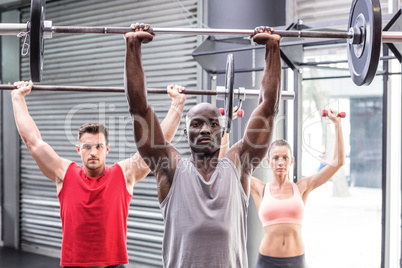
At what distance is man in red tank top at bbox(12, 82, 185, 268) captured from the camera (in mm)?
2303

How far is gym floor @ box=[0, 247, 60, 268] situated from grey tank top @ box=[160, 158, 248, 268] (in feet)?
11.6

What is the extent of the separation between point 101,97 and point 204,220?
10.9 ft

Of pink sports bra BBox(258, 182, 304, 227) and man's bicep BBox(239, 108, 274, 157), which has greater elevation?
man's bicep BBox(239, 108, 274, 157)

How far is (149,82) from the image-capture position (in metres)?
4.43

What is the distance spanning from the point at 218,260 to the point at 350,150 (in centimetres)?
251

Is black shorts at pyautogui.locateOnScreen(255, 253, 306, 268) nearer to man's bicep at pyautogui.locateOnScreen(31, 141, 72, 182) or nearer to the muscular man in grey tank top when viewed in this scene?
the muscular man in grey tank top

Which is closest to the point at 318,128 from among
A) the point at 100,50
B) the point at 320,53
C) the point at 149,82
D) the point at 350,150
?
the point at 350,150

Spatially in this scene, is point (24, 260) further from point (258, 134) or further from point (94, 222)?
point (258, 134)

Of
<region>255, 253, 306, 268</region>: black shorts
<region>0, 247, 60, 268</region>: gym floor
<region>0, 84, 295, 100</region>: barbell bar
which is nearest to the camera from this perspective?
<region>0, 84, 295, 100</region>: barbell bar

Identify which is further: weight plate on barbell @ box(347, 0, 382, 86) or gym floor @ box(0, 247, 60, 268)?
gym floor @ box(0, 247, 60, 268)

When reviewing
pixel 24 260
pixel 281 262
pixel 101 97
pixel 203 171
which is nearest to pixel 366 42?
pixel 203 171

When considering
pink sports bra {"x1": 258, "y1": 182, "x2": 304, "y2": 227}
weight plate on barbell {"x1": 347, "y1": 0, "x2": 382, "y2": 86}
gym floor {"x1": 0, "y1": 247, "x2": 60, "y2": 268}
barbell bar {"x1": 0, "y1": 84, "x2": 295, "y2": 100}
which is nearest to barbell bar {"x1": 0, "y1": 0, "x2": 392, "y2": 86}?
weight plate on barbell {"x1": 347, "y1": 0, "x2": 382, "y2": 86}

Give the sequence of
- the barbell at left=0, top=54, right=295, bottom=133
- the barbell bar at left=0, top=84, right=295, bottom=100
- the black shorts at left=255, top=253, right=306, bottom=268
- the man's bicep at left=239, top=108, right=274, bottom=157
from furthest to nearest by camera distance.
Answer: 1. the black shorts at left=255, top=253, right=306, bottom=268
2. the barbell bar at left=0, top=84, right=295, bottom=100
3. the barbell at left=0, top=54, right=295, bottom=133
4. the man's bicep at left=239, top=108, right=274, bottom=157

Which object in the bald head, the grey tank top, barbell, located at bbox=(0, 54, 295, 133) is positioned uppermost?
barbell, located at bbox=(0, 54, 295, 133)
